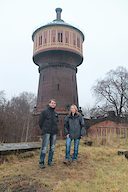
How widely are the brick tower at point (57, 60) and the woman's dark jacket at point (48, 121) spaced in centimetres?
1914

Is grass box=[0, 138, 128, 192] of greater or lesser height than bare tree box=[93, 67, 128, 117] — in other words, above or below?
below

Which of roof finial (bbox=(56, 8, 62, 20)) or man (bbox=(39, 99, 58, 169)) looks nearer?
man (bbox=(39, 99, 58, 169))

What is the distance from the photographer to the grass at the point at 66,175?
5449 millimetres

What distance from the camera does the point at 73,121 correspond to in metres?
7.77

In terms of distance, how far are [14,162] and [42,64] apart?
20.6 meters

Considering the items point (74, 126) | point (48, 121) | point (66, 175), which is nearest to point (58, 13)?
point (74, 126)

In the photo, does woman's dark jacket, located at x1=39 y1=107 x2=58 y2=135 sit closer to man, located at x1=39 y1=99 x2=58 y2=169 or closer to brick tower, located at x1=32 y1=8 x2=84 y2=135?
man, located at x1=39 y1=99 x2=58 y2=169

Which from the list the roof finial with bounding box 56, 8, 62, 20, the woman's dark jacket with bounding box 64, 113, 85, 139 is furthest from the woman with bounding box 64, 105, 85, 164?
the roof finial with bounding box 56, 8, 62, 20

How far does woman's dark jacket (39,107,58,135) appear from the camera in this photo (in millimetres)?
7168

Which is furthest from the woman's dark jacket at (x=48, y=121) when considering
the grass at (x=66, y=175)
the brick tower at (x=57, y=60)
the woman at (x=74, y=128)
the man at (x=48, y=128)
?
the brick tower at (x=57, y=60)

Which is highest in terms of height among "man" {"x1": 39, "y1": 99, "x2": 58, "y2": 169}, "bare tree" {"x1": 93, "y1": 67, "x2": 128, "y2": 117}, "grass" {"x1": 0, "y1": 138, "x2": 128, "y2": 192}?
"bare tree" {"x1": 93, "y1": 67, "x2": 128, "y2": 117}

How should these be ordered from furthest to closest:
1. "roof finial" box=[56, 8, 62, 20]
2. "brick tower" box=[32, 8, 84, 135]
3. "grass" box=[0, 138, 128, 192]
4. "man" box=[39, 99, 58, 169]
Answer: "roof finial" box=[56, 8, 62, 20], "brick tower" box=[32, 8, 84, 135], "man" box=[39, 99, 58, 169], "grass" box=[0, 138, 128, 192]

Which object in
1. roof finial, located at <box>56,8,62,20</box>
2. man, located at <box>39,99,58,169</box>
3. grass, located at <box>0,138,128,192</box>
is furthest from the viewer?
roof finial, located at <box>56,8,62,20</box>

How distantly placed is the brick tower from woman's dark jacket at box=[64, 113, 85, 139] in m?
18.6
